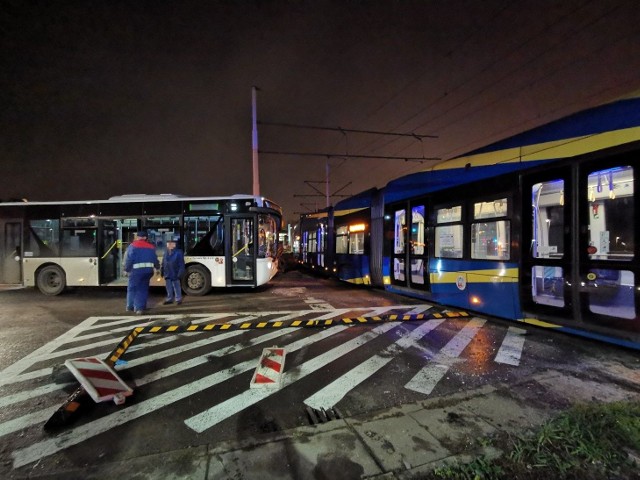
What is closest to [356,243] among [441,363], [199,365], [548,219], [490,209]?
[490,209]

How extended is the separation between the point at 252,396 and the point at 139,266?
526cm

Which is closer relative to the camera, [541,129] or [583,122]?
[583,122]

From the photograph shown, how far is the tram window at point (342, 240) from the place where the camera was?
13000 mm

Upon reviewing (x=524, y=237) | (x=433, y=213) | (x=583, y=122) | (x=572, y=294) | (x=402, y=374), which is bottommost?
(x=402, y=374)

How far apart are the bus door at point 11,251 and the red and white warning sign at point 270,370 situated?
11431mm

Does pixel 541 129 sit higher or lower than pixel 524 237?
higher

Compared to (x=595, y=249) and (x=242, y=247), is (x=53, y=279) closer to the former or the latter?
(x=242, y=247)

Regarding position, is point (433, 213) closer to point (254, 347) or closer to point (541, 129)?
point (541, 129)

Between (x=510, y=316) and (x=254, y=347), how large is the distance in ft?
16.1

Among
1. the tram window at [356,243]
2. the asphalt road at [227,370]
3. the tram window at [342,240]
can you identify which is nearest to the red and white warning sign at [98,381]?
the asphalt road at [227,370]

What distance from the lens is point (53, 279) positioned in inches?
425

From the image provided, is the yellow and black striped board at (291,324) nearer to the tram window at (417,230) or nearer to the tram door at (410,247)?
the tram door at (410,247)

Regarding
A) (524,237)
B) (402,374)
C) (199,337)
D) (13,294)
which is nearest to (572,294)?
(524,237)

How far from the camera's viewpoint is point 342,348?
17.3 feet
